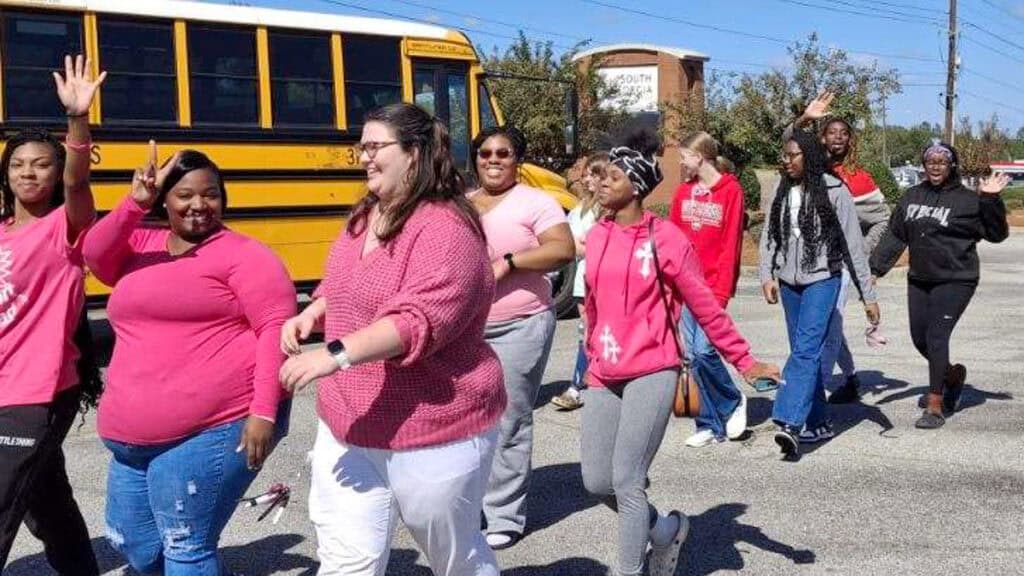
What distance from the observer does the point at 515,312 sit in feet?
17.0

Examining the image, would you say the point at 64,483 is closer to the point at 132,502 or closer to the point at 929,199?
the point at 132,502

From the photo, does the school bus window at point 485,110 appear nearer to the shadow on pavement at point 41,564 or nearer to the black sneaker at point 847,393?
the black sneaker at point 847,393

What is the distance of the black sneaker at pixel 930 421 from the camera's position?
7359 millimetres

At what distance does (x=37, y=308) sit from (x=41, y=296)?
0.04m

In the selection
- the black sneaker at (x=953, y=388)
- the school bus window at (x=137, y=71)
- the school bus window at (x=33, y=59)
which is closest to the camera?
the black sneaker at (x=953, y=388)

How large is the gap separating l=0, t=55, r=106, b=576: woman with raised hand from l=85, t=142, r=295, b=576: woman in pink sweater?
199 mm

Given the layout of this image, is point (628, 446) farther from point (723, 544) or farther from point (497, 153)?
point (497, 153)

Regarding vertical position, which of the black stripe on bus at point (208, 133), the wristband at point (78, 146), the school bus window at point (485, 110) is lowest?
the wristband at point (78, 146)

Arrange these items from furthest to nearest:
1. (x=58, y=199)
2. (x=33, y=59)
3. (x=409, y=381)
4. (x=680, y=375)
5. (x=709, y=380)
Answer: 1. (x=33, y=59)
2. (x=709, y=380)
3. (x=680, y=375)
4. (x=58, y=199)
5. (x=409, y=381)

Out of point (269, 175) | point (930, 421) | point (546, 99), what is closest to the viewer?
point (930, 421)

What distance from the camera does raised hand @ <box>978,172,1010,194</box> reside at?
7199mm

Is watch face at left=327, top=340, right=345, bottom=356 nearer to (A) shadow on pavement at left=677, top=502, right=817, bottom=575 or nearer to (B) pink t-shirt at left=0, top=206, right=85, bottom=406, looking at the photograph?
(B) pink t-shirt at left=0, top=206, right=85, bottom=406

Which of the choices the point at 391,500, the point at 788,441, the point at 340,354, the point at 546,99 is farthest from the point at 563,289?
the point at 546,99

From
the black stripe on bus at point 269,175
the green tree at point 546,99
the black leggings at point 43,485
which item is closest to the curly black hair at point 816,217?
the black leggings at point 43,485
